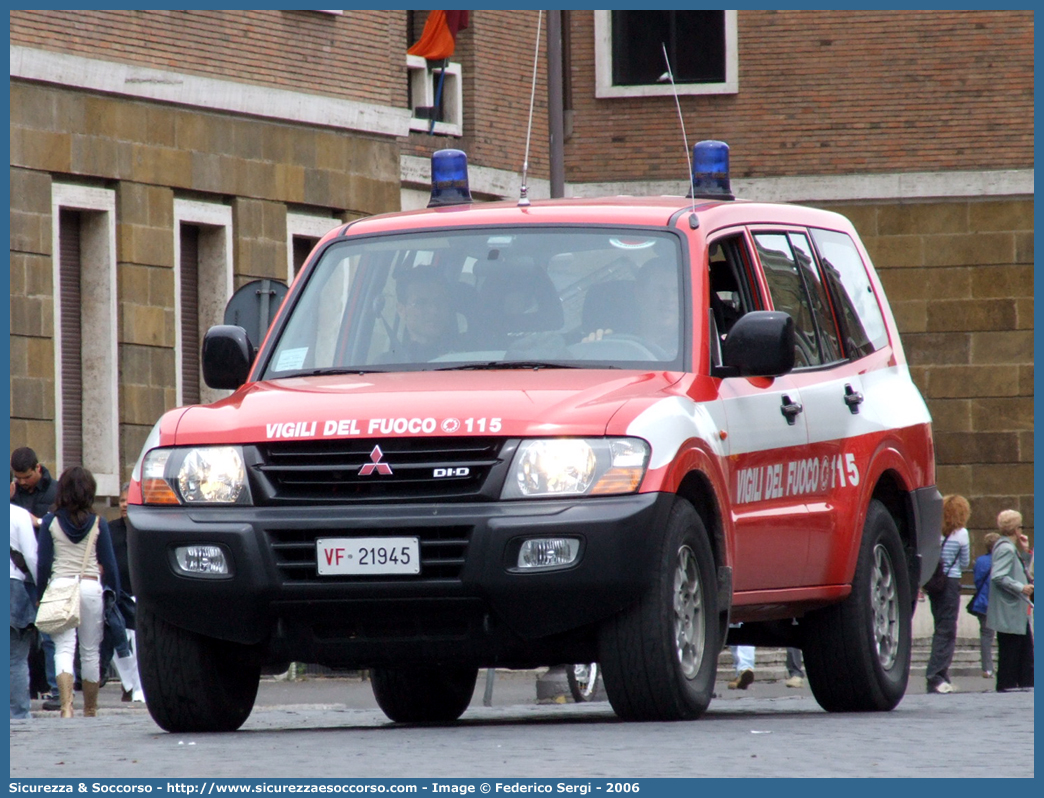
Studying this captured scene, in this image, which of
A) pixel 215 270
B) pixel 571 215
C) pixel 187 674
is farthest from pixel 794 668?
pixel 187 674

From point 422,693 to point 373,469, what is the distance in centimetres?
320

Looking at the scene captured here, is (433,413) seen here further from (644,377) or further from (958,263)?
(958,263)

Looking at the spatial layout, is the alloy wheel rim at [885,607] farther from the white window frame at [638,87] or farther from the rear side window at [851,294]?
the white window frame at [638,87]

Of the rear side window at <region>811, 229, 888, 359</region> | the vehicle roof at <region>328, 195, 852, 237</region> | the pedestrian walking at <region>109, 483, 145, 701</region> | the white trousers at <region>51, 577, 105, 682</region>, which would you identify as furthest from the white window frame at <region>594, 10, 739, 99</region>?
the vehicle roof at <region>328, 195, 852, 237</region>

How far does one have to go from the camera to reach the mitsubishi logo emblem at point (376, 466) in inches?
365

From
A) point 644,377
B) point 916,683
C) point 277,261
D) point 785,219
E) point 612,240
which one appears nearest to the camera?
point 644,377

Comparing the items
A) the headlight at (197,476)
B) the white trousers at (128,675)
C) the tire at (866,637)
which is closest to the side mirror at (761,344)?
the tire at (866,637)

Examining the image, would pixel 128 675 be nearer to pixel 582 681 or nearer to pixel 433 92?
pixel 582 681

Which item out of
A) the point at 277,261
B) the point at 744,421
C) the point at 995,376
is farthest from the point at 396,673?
the point at 995,376

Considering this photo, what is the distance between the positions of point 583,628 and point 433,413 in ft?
3.18

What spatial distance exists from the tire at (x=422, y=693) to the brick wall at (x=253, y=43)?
11702mm

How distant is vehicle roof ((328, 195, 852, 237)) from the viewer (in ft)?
35.2

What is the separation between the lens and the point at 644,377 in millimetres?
9922

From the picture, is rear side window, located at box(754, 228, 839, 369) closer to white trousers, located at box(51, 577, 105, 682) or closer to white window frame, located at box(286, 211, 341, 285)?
white trousers, located at box(51, 577, 105, 682)
